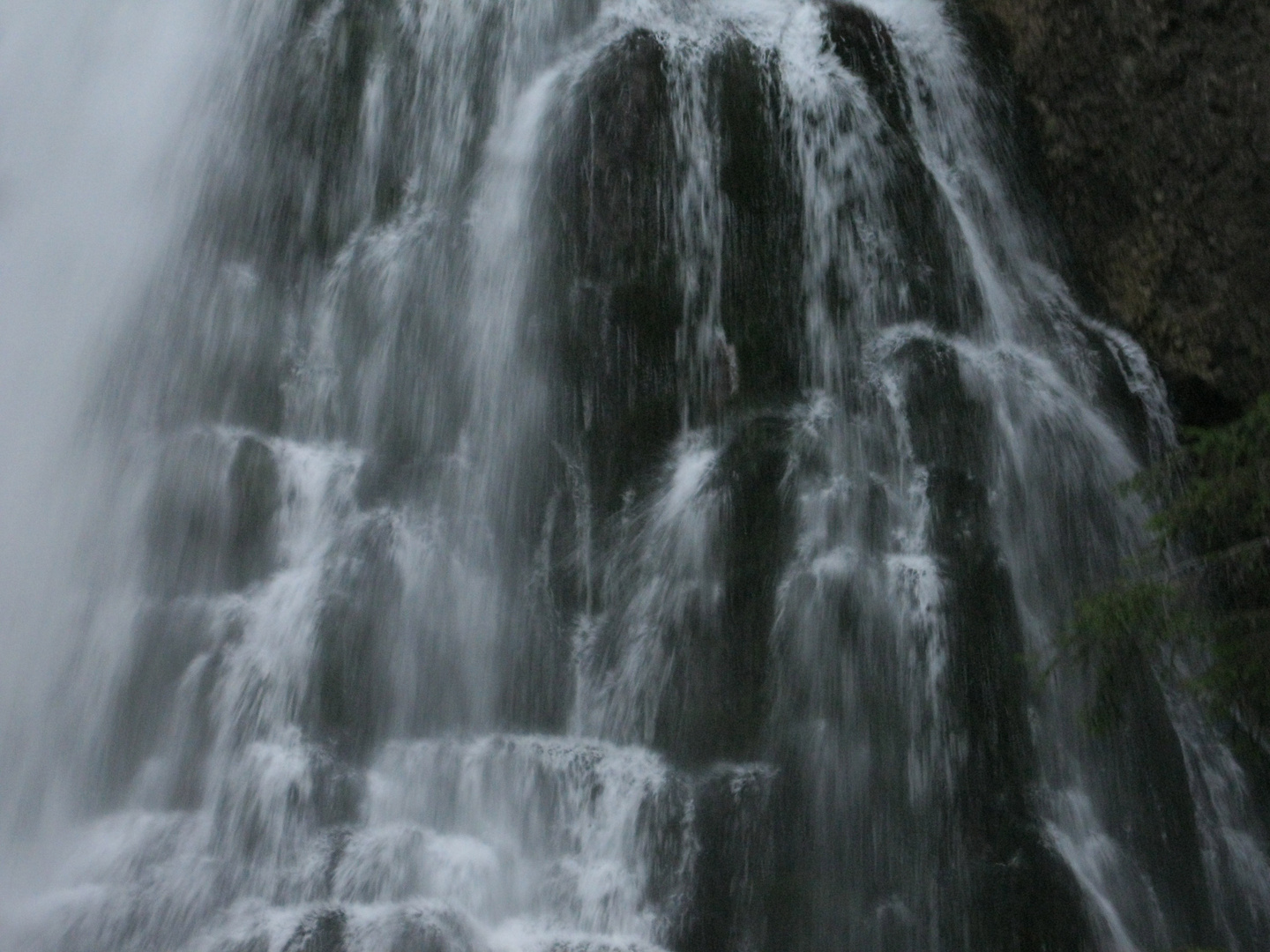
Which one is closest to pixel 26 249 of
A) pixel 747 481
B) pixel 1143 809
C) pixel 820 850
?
pixel 747 481

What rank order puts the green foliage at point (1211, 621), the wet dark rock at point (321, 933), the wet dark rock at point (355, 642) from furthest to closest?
1. the wet dark rock at point (355, 642)
2. the wet dark rock at point (321, 933)
3. the green foliage at point (1211, 621)

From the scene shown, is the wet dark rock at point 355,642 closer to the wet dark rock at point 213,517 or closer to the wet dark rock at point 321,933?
the wet dark rock at point 213,517

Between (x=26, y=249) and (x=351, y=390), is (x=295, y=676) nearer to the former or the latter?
(x=351, y=390)

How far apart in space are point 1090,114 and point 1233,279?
186cm

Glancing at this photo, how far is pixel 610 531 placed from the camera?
908 centimetres

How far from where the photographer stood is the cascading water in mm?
7895

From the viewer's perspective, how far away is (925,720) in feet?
26.8

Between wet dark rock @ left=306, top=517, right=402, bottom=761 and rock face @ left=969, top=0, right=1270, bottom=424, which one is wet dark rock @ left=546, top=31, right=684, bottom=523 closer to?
wet dark rock @ left=306, top=517, right=402, bottom=761

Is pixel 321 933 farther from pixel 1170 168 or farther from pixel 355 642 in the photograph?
pixel 1170 168

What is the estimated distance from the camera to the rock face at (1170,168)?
9.77 meters

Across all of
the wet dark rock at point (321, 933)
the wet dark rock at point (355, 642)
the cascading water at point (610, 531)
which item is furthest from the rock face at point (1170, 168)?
the wet dark rock at point (321, 933)

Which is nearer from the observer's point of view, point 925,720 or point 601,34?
point 925,720

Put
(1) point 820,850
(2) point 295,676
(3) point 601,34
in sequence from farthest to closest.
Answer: (3) point 601,34
(2) point 295,676
(1) point 820,850

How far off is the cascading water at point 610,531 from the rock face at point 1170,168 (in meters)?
0.43
